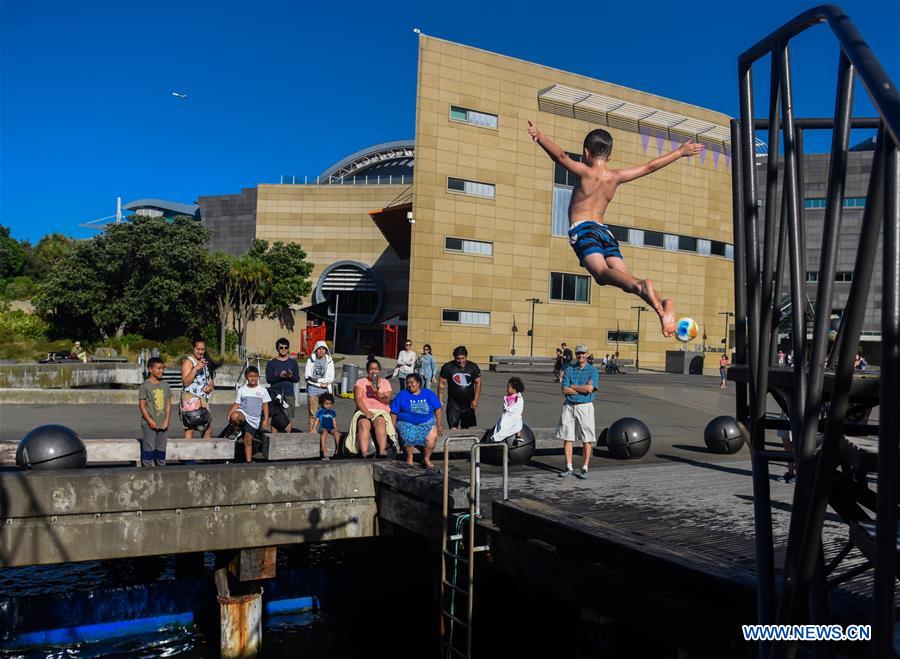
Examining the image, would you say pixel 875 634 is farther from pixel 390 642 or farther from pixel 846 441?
pixel 390 642

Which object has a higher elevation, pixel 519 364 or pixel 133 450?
pixel 519 364

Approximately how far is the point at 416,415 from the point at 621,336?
4903 centimetres

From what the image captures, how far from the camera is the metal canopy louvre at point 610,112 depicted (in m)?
49.8

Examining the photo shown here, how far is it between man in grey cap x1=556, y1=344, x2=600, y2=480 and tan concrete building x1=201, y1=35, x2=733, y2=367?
126 feet

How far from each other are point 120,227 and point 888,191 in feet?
→ 167

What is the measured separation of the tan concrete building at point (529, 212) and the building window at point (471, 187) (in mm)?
76

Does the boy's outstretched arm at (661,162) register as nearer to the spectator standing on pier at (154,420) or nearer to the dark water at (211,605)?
the spectator standing on pier at (154,420)

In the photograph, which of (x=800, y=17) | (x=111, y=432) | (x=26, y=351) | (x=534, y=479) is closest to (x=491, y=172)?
(x=26, y=351)

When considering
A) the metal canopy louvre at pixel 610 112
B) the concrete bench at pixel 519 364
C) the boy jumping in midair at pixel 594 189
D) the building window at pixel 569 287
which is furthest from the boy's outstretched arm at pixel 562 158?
the building window at pixel 569 287

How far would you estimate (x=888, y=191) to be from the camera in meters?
2.46

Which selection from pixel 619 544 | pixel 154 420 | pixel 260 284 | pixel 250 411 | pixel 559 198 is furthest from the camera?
pixel 559 198

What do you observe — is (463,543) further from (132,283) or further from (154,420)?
(132,283)

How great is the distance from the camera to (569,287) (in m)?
56.4

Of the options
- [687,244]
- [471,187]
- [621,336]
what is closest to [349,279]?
[471,187]
